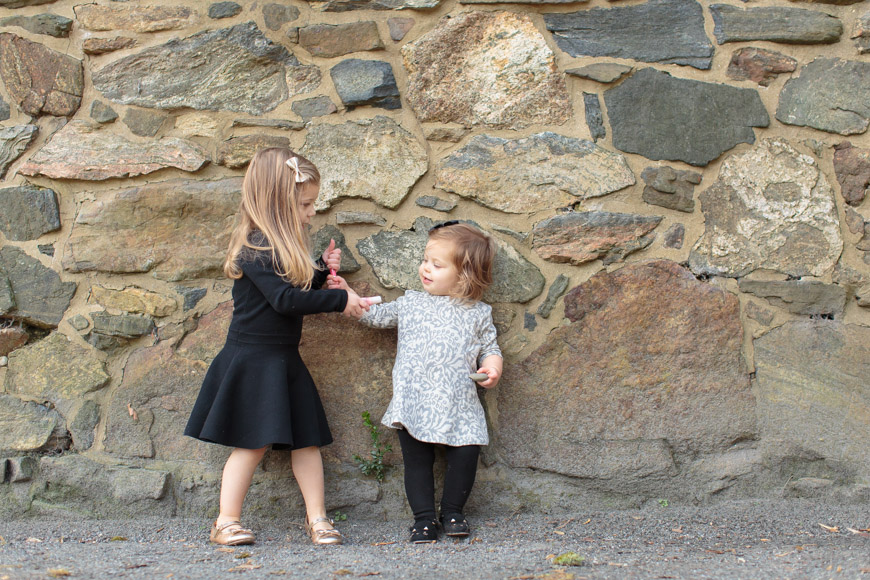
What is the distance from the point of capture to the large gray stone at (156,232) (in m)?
2.54

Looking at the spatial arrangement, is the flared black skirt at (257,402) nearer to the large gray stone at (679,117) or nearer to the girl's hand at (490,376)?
the girl's hand at (490,376)

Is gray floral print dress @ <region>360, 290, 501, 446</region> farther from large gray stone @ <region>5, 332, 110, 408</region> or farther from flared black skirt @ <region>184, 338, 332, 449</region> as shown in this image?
large gray stone @ <region>5, 332, 110, 408</region>

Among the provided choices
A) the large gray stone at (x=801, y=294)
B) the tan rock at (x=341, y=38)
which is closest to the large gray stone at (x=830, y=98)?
the large gray stone at (x=801, y=294)

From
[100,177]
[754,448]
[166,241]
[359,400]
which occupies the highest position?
[100,177]

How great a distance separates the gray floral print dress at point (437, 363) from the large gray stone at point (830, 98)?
1.25 m

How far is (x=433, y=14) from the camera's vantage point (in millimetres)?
2574

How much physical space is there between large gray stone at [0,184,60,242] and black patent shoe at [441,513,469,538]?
1.64 metres

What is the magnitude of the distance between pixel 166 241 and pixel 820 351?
7.34 ft

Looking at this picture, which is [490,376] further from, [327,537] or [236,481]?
[236,481]

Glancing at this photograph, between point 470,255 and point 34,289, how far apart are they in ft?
4.90

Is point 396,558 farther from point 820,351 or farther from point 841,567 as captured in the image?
point 820,351

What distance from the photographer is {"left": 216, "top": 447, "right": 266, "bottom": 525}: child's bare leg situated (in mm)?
2334

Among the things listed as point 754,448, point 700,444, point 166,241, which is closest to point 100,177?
point 166,241

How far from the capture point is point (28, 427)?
2.53 meters
